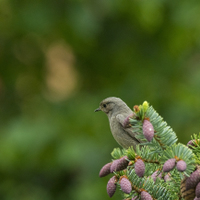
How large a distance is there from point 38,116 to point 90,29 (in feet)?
5.06

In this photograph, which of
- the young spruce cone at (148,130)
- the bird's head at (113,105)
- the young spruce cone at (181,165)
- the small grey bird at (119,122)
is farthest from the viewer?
the bird's head at (113,105)

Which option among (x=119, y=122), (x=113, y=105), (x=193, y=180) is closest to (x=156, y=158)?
(x=193, y=180)

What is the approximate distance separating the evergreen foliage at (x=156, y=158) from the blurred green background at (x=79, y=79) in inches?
144

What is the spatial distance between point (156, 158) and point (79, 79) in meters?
Result: 5.68

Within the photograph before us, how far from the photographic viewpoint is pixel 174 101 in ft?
22.3

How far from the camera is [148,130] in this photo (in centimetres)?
199

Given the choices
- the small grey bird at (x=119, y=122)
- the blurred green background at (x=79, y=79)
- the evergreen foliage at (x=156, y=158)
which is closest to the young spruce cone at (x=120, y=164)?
the evergreen foliage at (x=156, y=158)

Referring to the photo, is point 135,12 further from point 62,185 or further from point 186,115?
point 62,185

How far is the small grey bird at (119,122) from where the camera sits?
4371 mm

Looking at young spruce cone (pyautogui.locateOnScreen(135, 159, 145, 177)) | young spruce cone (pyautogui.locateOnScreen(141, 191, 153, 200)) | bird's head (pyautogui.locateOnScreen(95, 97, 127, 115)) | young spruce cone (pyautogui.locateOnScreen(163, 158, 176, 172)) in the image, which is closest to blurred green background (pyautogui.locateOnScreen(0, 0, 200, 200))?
bird's head (pyautogui.locateOnScreen(95, 97, 127, 115))

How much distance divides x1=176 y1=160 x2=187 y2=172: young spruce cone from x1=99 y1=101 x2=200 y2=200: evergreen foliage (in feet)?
0.18

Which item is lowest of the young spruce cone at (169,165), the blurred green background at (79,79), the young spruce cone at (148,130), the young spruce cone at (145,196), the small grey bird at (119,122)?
the young spruce cone at (169,165)

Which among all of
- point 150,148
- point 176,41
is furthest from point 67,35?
point 150,148

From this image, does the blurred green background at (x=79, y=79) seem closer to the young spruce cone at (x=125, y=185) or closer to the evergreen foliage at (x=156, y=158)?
the evergreen foliage at (x=156, y=158)
